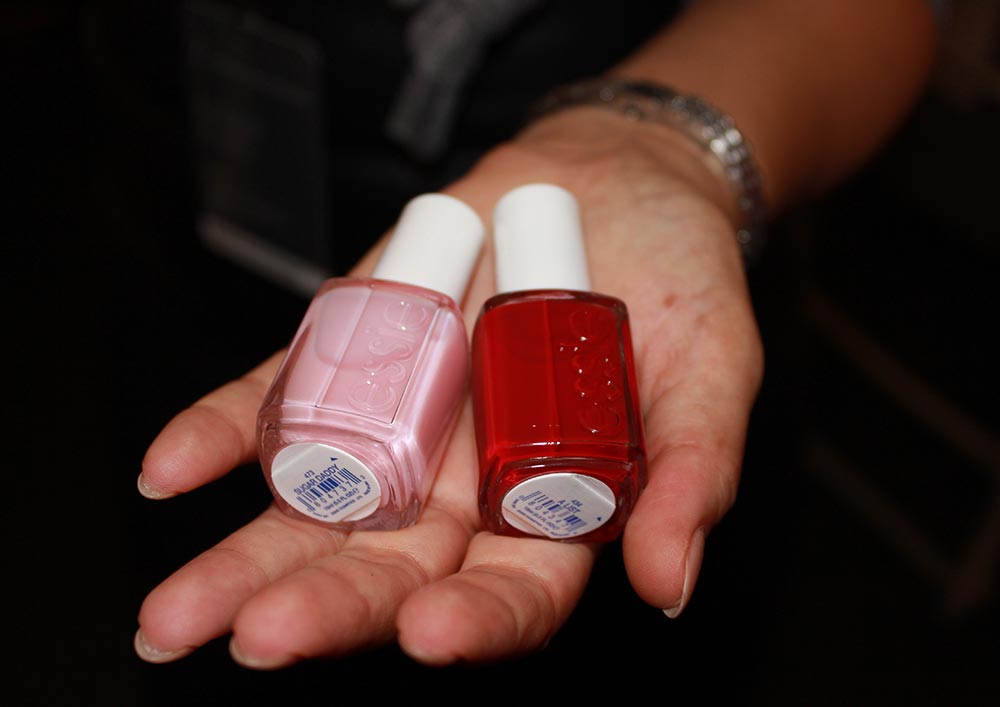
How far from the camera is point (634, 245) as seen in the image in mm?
684

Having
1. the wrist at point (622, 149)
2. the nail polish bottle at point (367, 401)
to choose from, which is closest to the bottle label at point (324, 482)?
the nail polish bottle at point (367, 401)

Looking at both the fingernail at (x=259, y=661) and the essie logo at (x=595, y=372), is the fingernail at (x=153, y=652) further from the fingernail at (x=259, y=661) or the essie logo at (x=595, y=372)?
the essie logo at (x=595, y=372)

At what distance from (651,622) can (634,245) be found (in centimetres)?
48

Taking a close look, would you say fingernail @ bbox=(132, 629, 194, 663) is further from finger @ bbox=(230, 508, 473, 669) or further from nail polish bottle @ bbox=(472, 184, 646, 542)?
nail polish bottle @ bbox=(472, 184, 646, 542)

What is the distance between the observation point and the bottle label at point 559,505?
21.5 inches

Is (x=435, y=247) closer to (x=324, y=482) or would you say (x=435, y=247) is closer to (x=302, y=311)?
(x=324, y=482)

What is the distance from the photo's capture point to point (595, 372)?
0.57m

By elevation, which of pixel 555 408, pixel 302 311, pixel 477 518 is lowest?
pixel 302 311

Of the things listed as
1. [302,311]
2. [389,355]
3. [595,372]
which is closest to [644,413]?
[595,372]

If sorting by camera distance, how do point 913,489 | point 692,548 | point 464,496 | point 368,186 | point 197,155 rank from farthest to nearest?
point 913,489, point 197,155, point 368,186, point 464,496, point 692,548

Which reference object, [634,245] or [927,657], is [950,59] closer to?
[634,245]

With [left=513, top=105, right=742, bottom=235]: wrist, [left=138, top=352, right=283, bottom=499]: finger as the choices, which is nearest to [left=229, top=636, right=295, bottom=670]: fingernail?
[left=138, top=352, right=283, bottom=499]: finger

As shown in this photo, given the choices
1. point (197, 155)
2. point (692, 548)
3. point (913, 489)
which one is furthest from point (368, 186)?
point (913, 489)

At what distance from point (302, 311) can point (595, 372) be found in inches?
20.9
